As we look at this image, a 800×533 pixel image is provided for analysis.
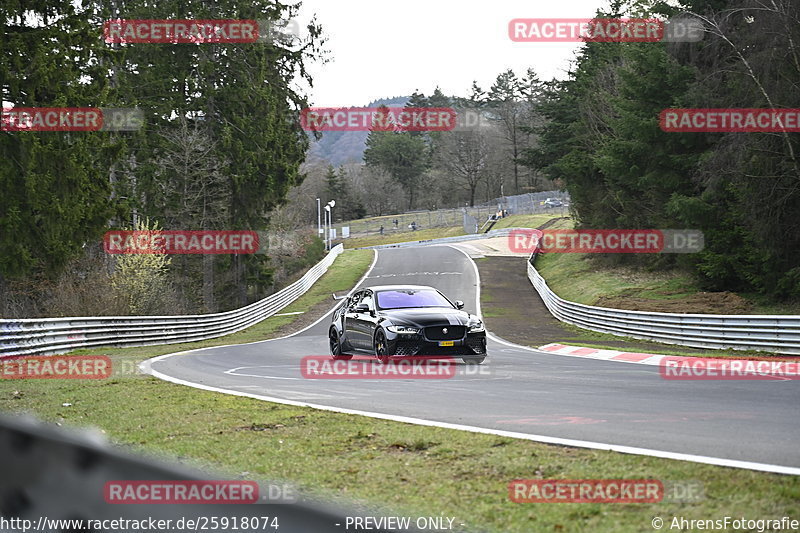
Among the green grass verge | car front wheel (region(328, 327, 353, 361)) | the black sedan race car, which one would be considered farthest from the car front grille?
the green grass verge

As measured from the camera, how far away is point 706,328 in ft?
70.5

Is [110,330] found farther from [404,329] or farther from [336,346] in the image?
[404,329]

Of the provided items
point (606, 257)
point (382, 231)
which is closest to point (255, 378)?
point (606, 257)

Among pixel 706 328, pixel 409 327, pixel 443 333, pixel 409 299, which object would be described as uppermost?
pixel 409 299

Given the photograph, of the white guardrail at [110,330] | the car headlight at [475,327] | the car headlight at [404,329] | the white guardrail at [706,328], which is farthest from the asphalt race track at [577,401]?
the white guardrail at [706,328]

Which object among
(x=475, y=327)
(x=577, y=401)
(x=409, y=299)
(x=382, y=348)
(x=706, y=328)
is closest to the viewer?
(x=577, y=401)

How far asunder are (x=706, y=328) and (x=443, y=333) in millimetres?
9730

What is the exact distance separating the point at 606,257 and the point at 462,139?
87481 millimetres

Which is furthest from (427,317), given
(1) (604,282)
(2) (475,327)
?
(1) (604,282)

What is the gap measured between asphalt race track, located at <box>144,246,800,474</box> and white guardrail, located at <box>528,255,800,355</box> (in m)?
4.99

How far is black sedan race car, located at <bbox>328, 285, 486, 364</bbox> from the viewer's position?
15.0 m

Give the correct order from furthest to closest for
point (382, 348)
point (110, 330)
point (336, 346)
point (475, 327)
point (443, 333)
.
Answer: point (110, 330) < point (336, 346) < point (382, 348) < point (475, 327) < point (443, 333)

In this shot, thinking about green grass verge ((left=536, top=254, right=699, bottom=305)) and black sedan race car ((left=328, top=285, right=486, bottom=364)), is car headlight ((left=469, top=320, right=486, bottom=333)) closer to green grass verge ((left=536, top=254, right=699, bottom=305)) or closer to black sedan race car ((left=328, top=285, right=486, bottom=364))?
black sedan race car ((left=328, top=285, right=486, bottom=364))

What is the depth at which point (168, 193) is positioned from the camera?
147ft
